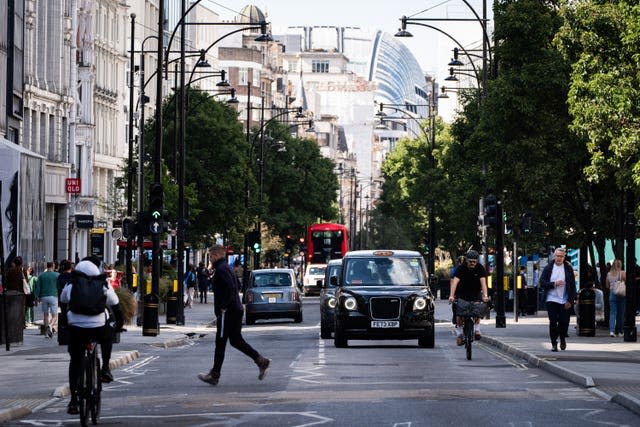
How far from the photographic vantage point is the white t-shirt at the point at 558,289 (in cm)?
3281

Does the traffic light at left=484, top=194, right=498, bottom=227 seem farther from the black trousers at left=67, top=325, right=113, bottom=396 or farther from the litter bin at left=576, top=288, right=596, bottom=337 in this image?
the black trousers at left=67, top=325, right=113, bottom=396

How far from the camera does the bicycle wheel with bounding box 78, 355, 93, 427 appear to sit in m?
17.7

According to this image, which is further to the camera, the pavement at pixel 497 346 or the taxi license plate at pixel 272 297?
the taxi license plate at pixel 272 297

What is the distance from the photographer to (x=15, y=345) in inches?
1447

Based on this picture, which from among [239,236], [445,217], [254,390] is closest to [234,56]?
[445,217]

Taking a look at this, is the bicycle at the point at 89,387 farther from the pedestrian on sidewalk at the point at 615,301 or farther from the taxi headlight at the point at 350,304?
the pedestrian on sidewalk at the point at 615,301

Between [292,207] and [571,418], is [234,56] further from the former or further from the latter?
[571,418]

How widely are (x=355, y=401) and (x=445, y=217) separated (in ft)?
275

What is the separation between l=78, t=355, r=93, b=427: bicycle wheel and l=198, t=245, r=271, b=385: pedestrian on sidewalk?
552 centimetres

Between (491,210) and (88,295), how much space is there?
29341 millimetres

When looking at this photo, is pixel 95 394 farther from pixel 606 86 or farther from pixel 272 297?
pixel 272 297

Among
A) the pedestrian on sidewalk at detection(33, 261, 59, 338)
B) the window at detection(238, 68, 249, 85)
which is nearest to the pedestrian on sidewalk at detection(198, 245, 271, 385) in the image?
the pedestrian on sidewalk at detection(33, 261, 59, 338)

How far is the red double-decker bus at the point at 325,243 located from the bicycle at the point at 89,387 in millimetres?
98284

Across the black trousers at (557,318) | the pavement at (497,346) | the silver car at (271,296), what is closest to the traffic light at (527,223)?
the pavement at (497,346)
